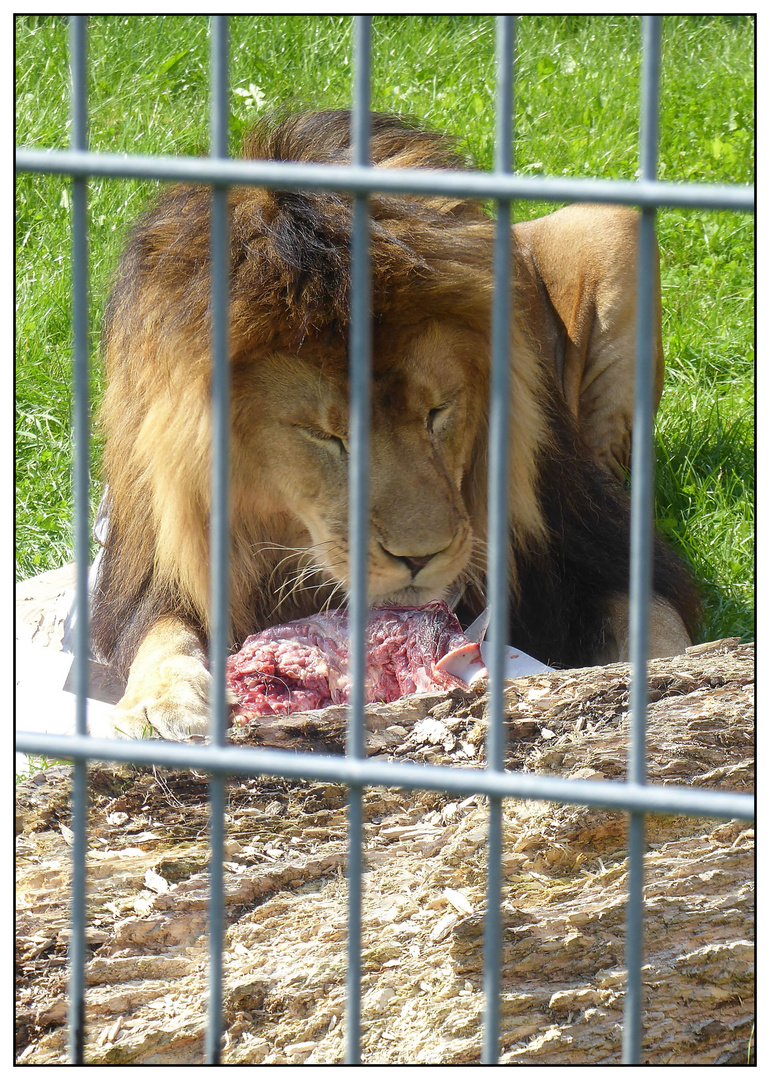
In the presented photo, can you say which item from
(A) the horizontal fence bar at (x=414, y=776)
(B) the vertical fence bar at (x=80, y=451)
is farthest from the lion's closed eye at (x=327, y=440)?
(A) the horizontal fence bar at (x=414, y=776)

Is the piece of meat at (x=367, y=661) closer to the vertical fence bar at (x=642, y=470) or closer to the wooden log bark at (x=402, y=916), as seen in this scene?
the wooden log bark at (x=402, y=916)

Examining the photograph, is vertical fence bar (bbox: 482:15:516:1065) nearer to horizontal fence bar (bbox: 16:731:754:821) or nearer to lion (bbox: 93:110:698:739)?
horizontal fence bar (bbox: 16:731:754:821)

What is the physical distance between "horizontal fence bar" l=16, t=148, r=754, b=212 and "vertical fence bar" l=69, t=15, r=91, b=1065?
0.06 metres

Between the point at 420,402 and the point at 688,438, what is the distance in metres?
1.99

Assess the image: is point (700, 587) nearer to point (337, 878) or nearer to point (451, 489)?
point (451, 489)

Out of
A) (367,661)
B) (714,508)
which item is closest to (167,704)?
(367,661)

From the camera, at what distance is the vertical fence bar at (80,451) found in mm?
1358

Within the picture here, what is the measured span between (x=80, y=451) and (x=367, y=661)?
5.35 feet

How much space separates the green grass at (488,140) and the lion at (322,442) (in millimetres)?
714

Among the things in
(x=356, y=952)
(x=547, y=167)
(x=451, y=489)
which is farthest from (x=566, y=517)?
(x=547, y=167)

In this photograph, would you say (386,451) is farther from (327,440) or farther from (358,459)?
(358,459)

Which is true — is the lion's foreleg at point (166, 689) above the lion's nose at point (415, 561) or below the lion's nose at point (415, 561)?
below

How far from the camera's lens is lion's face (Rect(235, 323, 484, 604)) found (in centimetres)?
271

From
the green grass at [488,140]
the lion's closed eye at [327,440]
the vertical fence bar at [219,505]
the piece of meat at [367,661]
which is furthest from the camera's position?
the green grass at [488,140]
